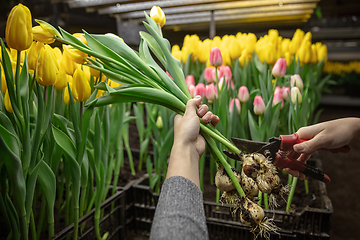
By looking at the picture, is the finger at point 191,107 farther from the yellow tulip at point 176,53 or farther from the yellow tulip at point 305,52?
the yellow tulip at point 305,52

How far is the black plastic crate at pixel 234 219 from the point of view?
69 cm

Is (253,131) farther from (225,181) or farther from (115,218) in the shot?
(115,218)

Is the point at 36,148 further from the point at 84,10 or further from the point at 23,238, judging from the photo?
the point at 84,10

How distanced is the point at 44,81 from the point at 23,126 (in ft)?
0.31

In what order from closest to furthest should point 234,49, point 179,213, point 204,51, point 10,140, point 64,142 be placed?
point 179,213 < point 10,140 < point 64,142 < point 234,49 < point 204,51

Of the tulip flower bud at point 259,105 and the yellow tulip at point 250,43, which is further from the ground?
the yellow tulip at point 250,43

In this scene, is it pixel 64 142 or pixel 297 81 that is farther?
pixel 297 81

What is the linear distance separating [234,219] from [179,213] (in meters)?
0.51

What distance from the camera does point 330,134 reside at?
0.48 metres

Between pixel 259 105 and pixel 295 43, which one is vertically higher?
pixel 295 43

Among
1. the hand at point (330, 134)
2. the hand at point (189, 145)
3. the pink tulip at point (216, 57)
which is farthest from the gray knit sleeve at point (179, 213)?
the pink tulip at point (216, 57)

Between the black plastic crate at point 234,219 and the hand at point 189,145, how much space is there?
0.29 meters

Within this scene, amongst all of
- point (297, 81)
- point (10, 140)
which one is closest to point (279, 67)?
point (297, 81)

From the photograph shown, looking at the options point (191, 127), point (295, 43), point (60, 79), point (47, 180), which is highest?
point (295, 43)
